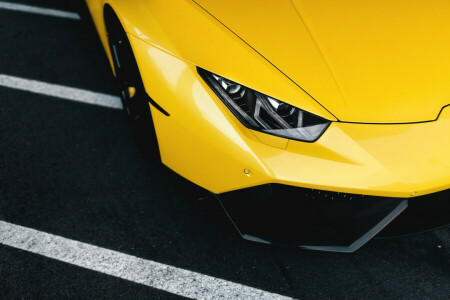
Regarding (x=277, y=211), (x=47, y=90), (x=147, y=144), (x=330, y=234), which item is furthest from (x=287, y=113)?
(x=47, y=90)

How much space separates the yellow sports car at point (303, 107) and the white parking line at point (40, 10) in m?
2.06

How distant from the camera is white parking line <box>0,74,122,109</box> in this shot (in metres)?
3.05

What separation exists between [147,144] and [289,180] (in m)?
0.94

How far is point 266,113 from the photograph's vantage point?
1809 millimetres

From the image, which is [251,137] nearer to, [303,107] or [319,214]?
[303,107]

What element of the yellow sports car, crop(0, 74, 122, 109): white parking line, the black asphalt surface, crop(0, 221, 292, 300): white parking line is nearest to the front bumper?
the yellow sports car

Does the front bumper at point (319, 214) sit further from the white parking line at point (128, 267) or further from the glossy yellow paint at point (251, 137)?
the white parking line at point (128, 267)

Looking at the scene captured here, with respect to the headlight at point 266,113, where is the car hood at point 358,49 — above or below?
above

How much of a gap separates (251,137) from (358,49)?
0.64m

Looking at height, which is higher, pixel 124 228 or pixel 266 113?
pixel 266 113

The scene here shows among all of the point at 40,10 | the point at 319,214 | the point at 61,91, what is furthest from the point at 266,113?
the point at 40,10

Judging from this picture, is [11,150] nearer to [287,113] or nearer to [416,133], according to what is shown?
[287,113]

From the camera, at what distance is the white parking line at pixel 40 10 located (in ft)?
12.7

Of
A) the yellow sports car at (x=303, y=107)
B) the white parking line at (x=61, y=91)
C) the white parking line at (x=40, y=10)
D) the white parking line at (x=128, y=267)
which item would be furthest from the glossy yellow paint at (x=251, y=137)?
the white parking line at (x=40, y=10)
